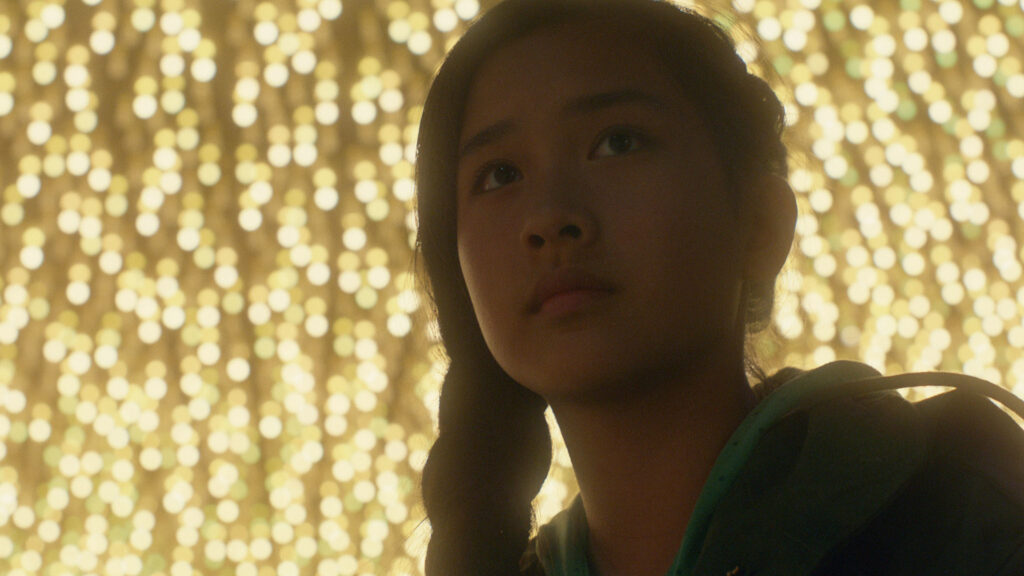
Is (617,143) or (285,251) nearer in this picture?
(617,143)

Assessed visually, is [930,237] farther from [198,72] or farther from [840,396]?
[198,72]

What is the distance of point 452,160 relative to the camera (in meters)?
0.56

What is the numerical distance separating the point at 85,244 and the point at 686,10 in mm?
567

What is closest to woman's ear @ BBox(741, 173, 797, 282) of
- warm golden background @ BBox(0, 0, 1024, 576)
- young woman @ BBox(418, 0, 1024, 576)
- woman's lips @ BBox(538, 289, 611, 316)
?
young woman @ BBox(418, 0, 1024, 576)

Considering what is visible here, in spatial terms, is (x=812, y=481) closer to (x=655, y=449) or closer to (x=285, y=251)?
(x=655, y=449)

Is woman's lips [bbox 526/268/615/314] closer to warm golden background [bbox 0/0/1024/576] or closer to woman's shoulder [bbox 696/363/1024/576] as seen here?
woman's shoulder [bbox 696/363/1024/576]

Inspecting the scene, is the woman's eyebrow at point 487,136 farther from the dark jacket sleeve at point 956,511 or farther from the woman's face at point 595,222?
the dark jacket sleeve at point 956,511

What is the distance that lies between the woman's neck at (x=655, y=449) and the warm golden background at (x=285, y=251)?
14.6 inches

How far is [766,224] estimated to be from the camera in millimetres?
509

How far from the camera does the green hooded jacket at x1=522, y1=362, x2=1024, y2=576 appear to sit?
38cm

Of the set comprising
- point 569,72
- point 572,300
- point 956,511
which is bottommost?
point 956,511

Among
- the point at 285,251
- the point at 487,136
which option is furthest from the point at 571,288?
the point at 285,251

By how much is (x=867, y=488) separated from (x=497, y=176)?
0.77 ft

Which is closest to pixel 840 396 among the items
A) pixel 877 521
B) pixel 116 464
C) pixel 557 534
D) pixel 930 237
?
pixel 877 521
